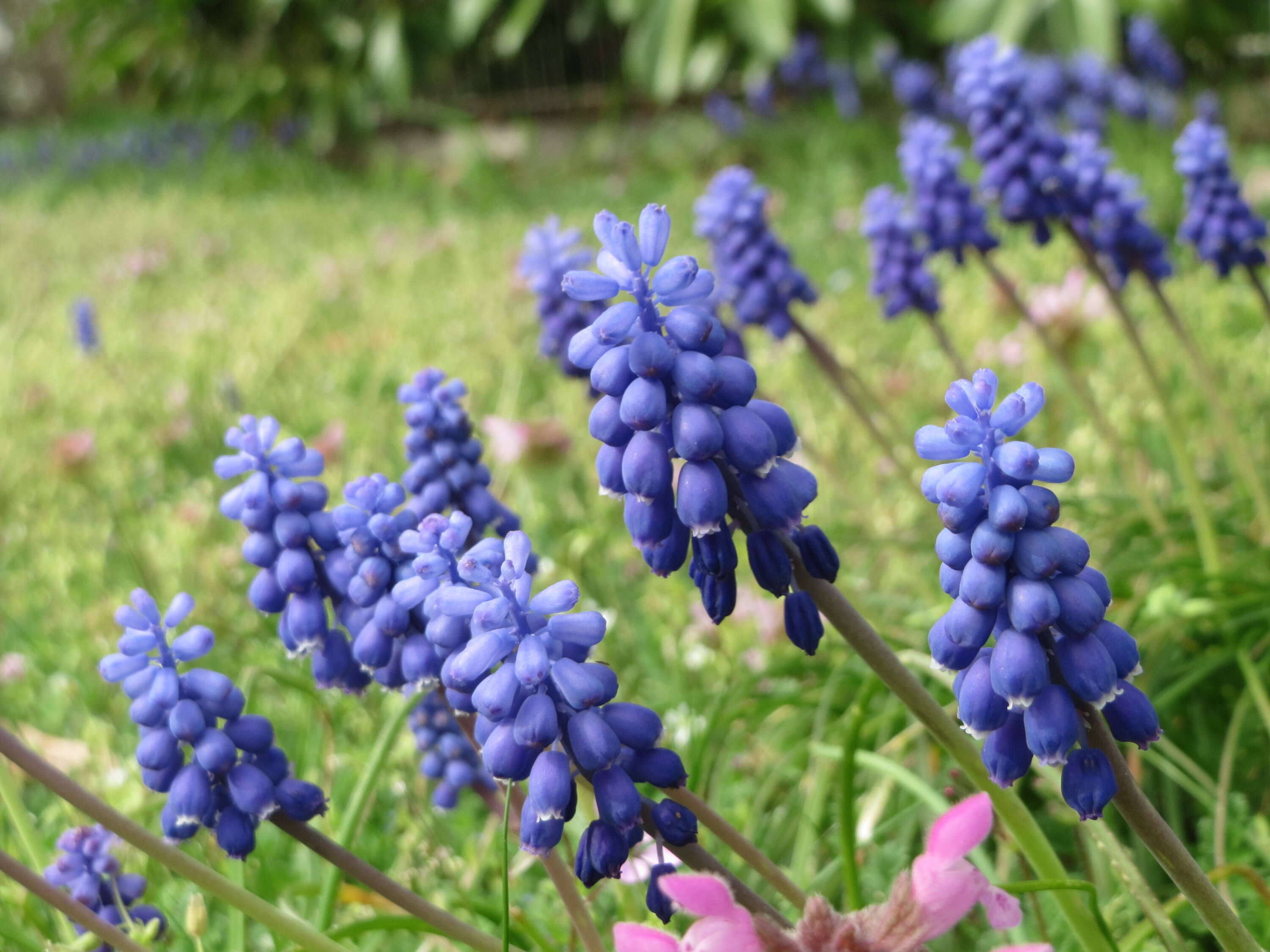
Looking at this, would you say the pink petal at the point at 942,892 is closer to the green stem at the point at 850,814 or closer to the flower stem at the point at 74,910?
the green stem at the point at 850,814

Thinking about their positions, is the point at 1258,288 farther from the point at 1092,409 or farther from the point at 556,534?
the point at 556,534

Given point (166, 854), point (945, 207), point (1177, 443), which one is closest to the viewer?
point (166, 854)

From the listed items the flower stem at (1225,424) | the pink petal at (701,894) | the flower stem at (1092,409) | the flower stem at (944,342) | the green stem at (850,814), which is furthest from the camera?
the flower stem at (944,342)

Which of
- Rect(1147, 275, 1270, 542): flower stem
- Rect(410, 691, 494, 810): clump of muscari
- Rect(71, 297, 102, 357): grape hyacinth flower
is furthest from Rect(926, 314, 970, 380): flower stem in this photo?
Rect(71, 297, 102, 357): grape hyacinth flower

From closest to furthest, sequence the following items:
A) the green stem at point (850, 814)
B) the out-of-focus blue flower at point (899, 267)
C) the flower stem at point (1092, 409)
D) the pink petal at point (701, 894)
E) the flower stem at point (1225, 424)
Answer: the pink petal at point (701, 894) < the green stem at point (850, 814) < the flower stem at point (1225, 424) < the flower stem at point (1092, 409) < the out-of-focus blue flower at point (899, 267)

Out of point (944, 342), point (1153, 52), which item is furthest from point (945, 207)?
point (1153, 52)

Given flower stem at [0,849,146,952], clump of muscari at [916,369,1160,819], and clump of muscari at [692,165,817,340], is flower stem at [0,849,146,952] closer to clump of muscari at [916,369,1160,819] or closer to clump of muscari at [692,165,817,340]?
clump of muscari at [916,369,1160,819]

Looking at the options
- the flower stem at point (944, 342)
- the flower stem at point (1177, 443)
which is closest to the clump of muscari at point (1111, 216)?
the flower stem at point (1177, 443)
